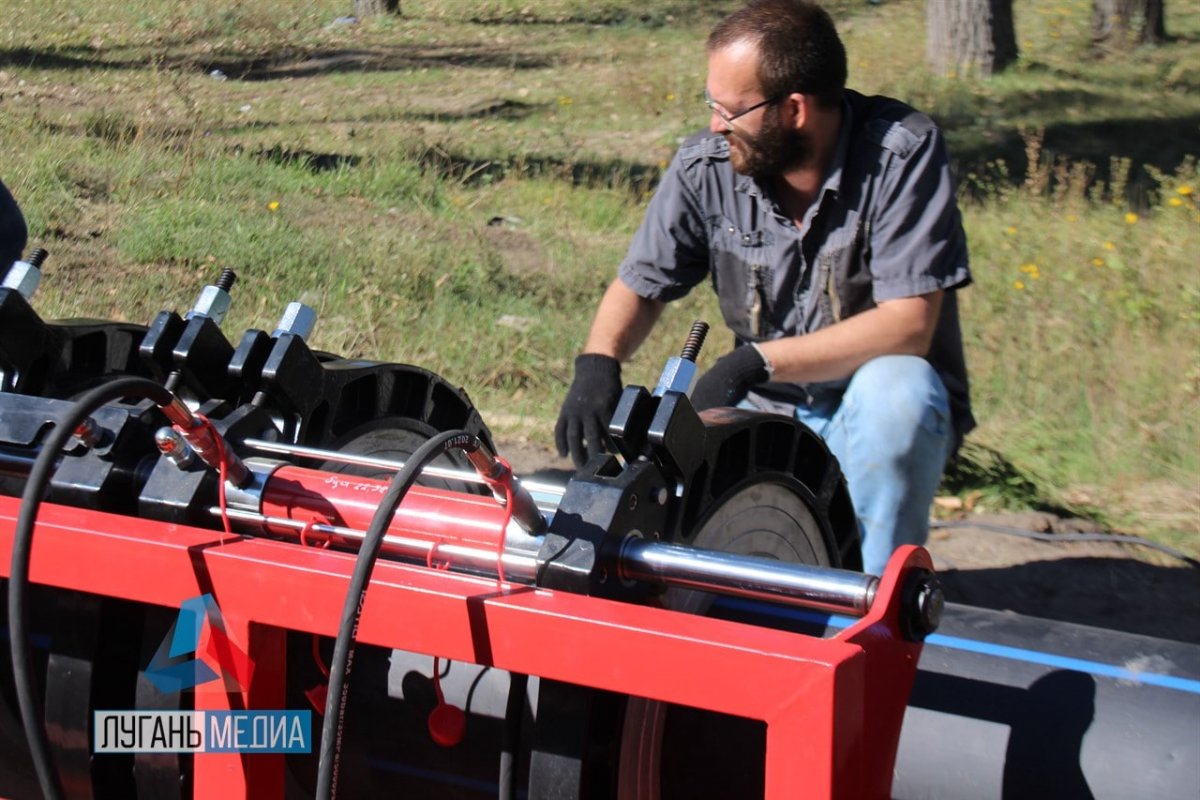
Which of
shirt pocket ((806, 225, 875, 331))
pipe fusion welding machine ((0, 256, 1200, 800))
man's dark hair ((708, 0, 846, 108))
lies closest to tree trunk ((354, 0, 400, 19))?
man's dark hair ((708, 0, 846, 108))

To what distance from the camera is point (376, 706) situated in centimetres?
197

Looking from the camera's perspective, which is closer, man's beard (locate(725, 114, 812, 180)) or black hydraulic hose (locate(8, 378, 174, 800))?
black hydraulic hose (locate(8, 378, 174, 800))

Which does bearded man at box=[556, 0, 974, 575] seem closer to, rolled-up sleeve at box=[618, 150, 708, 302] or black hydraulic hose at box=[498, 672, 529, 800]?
rolled-up sleeve at box=[618, 150, 708, 302]

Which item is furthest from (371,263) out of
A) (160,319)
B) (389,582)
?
(389,582)

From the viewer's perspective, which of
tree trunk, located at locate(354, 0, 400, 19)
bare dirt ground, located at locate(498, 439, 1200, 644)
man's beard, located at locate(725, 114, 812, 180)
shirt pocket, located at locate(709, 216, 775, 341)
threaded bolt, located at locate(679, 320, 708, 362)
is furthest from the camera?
tree trunk, located at locate(354, 0, 400, 19)

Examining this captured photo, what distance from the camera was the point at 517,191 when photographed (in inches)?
268

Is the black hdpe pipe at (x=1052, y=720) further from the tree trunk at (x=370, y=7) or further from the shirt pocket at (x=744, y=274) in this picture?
the tree trunk at (x=370, y=7)

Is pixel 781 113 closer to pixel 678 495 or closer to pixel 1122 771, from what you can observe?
pixel 678 495

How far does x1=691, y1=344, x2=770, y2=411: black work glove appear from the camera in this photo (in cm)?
265

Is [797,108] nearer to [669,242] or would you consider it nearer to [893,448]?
[669,242]

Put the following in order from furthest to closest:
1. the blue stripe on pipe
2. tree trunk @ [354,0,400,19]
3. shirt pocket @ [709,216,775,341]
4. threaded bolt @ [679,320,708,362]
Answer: tree trunk @ [354,0,400,19]
shirt pocket @ [709,216,775,341]
threaded bolt @ [679,320,708,362]
the blue stripe on pipe

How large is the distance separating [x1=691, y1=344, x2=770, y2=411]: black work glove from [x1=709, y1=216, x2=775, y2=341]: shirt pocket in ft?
1.26

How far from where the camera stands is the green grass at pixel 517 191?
15.3 ft

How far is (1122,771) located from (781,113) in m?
Result: 1.62
